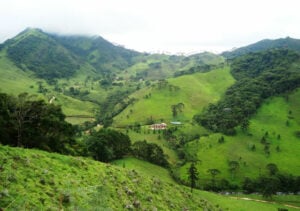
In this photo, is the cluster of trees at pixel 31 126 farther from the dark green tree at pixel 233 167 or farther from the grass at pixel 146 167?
the dark green tree at pixel 233 167

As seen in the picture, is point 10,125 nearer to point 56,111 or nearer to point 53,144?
point 53,144

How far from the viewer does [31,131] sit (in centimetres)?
5644

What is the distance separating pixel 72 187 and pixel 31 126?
1320 inches

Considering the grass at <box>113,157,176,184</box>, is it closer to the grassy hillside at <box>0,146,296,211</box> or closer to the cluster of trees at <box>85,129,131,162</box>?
the cluster of trees at <box>85,129,131,162</box>

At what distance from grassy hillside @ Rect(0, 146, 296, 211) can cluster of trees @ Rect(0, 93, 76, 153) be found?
66.0ft

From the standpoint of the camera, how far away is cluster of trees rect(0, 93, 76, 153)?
5434 centimetres

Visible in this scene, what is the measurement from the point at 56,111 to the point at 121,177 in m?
34.4

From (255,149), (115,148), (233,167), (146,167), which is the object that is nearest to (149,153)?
(146,167)

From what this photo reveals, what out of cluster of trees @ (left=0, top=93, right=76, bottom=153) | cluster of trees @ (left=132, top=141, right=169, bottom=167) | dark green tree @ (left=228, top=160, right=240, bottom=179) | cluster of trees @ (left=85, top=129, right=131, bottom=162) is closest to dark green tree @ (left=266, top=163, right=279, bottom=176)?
dark green tree @ (left=228, top=160, right=240, bottom=179)

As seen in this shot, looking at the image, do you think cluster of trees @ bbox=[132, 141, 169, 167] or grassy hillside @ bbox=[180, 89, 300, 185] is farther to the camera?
grassy hillside @ bbox=[180, 89, 300, 185]

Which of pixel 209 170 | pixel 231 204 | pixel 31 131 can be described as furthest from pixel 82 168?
pixel 209 170

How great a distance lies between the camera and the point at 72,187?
96.9 ft

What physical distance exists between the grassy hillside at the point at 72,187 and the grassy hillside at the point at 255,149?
81087 mm

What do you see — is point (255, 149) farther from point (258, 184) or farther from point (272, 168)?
point (258, 184)
